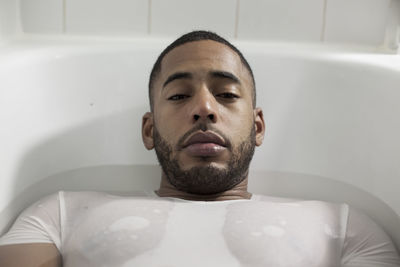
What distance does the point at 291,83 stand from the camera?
57.5 inches

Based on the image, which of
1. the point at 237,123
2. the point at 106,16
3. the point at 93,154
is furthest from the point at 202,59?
the point at 106,16

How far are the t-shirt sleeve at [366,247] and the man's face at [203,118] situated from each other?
0.24 metres

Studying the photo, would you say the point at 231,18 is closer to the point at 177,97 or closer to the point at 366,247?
the point at 177,97

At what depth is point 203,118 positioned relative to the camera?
1.09 metres

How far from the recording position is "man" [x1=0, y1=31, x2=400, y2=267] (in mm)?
1000

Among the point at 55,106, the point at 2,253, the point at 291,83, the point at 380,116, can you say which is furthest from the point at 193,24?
the point at 2,253

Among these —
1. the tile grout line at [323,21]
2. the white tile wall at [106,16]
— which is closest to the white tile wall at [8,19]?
the white tile wall at [106,16]

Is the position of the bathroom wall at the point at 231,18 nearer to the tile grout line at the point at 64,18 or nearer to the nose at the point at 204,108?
the tile grout line at the point at 64,18

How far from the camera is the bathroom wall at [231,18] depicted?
5.25 feet

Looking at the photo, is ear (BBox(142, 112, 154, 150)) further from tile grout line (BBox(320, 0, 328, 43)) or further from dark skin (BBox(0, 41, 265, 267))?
tile grout line (BBox(320, 0, 328, 43))

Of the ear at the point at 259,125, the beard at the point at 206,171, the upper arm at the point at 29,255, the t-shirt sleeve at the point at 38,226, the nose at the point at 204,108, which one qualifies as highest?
the nose at the point at 204,108

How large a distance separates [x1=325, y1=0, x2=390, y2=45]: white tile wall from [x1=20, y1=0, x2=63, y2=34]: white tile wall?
28.9 inches

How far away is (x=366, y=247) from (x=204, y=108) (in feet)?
1.26

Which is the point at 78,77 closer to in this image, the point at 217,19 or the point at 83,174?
the point at 83,174
